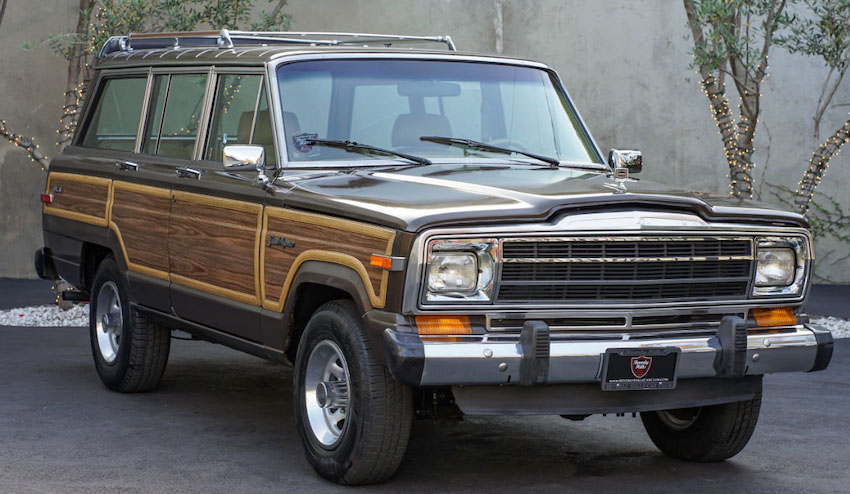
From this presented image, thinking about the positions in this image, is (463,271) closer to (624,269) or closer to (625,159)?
(624,269)

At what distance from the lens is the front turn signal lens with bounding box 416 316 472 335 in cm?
520

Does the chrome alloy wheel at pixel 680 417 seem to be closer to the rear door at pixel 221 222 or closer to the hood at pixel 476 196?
the hood at pixel 476 196

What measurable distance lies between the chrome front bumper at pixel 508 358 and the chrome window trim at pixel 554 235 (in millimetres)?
124

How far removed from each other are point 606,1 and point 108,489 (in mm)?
10545

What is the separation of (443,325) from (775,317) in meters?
1.64

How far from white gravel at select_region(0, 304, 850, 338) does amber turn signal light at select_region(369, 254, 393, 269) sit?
700 cm

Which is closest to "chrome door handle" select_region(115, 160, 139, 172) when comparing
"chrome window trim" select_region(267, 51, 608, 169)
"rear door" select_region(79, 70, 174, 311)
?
"rear door" select_region(79, 70, 174, 311)

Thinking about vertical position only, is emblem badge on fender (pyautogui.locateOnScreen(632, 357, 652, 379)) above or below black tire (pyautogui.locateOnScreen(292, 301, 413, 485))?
above

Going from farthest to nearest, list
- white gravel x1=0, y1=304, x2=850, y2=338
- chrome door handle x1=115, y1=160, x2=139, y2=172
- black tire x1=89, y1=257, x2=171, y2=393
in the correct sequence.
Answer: white gravel x1=0, y1=304, x2=850, y2=338 → black tire x1=89, y1=257, x2=171, y2=393 → chrome door handle x1=115, y1=160, x2=139, y2=172

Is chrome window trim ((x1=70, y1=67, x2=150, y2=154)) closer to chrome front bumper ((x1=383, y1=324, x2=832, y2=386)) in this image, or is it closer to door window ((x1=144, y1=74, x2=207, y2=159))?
door window ((x1=144, y1=74, x2=207, y2=159))

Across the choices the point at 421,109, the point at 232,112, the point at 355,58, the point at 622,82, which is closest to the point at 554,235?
the point at 421,109

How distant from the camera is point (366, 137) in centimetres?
648

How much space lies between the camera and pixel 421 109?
6629 millimetres

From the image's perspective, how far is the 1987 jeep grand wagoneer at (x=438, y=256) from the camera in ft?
17.1
